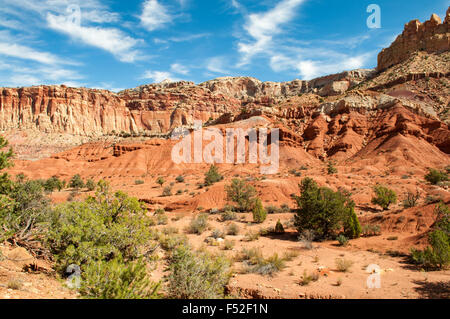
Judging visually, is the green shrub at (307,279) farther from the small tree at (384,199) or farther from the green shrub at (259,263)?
the small tree at (384,199)

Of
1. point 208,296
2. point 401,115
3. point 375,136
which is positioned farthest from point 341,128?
point 208,296

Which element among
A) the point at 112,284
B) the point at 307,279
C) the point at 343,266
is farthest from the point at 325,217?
the point at 112,284

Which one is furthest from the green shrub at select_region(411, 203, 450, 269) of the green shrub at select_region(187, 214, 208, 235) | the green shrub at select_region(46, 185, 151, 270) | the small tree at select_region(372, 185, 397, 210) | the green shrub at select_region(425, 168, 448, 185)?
the green shrub at select_region(425, 168, 448, 185)

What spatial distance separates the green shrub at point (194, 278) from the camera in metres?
5.96

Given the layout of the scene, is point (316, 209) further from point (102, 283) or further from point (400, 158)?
point (400, 158)

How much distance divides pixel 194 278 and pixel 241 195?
53.3ft

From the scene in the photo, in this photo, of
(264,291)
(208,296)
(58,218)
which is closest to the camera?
(208,296)

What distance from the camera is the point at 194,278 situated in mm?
6016

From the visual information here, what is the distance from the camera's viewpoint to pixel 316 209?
13.8 meters

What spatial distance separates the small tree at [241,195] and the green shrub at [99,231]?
13.9 m

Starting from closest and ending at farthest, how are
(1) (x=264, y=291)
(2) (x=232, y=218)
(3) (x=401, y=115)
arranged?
1. (1) (x=264, y=291)
2. (2) (x=232, y=218)
3. (3) (x=401, y=115)

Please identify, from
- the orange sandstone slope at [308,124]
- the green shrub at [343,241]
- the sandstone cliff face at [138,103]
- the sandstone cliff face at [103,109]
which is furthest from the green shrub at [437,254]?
the sandstone cliff face at [103,109]

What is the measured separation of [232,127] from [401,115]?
33640 mm

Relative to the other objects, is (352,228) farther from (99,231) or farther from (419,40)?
(419,40)
